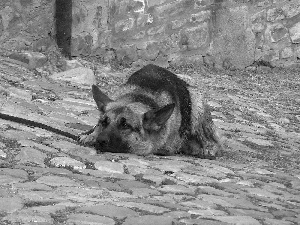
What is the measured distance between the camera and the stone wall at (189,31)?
11641 mm

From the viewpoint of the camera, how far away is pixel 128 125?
6.29m

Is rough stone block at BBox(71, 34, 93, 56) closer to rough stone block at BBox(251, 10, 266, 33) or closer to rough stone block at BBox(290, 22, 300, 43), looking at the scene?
rough stone block at BBox(251, 10, 266, 33)

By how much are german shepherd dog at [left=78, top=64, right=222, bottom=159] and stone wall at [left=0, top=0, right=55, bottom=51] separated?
166 inches

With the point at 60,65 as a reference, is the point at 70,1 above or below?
above

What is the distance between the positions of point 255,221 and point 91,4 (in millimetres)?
7932

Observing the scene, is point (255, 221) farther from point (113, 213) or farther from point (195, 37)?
point (195, 37)

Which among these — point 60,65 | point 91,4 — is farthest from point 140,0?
point 60,65

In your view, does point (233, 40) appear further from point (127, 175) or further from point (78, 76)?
point (127, 175)

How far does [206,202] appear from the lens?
461cm

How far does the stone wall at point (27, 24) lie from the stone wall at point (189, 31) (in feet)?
1.89

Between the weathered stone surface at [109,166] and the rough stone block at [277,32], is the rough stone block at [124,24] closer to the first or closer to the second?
the rough stone block at [277,32]

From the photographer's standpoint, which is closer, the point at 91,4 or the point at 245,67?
the point at 91,4

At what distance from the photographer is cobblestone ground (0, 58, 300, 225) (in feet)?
13.1

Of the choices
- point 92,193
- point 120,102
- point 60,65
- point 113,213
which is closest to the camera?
point 113,213
